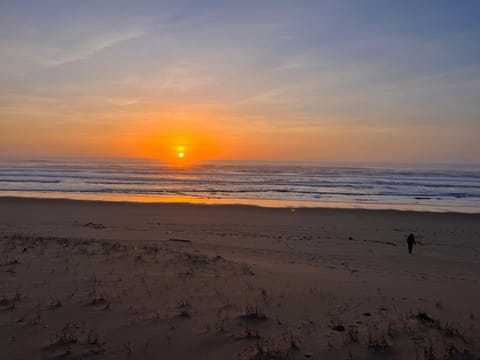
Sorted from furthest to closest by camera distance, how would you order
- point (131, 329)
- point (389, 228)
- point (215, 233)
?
point (389, 228)
point (215, 233)
point (131, 329)

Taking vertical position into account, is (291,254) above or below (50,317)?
below

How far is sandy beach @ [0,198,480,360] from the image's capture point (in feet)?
15.2

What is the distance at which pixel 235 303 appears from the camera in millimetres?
6160

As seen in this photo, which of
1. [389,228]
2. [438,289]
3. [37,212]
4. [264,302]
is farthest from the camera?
[37,212]

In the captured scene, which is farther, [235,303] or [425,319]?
[235,303]

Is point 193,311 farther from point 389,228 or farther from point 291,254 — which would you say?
point 389,228

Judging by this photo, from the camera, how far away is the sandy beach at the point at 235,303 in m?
4.63

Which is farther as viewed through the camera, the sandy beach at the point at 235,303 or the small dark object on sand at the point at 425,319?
the small dark object on sand at the point at 425,319

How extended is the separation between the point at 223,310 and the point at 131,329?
4.72 feet

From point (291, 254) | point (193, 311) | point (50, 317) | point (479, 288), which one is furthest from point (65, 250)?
point (479, 288)

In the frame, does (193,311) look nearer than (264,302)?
Yes

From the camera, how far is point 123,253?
9562 millimetres

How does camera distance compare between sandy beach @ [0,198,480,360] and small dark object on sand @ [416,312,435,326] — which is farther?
small dark object on sand @ [416,312,435,326]

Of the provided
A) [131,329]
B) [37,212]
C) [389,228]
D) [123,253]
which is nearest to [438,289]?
[131,329]
